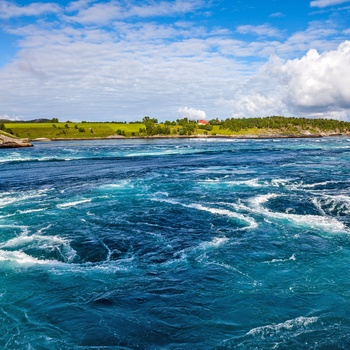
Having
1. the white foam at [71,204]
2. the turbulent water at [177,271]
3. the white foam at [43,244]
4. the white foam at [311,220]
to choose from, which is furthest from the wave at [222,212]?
the white foam at [43,244]

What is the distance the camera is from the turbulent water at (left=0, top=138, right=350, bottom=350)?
16.8 metres

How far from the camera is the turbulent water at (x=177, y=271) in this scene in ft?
55.0

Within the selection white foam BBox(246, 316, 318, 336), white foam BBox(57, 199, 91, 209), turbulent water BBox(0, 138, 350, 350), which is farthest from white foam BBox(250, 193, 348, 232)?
white foam BBox(57, 199, 91, 209)

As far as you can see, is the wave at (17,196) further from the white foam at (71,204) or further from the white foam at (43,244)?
the white foam at (43,244)

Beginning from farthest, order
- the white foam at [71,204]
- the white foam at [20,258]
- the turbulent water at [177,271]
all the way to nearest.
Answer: the white foam at [71,204] < the white foam at [20,258] < the turbulent water at [177,271]

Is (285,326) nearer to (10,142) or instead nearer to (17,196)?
(17,196)

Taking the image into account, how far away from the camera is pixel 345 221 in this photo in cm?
3247

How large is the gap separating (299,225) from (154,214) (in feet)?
45.3

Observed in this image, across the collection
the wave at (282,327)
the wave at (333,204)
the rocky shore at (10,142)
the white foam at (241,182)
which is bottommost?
the wave at (282,327)

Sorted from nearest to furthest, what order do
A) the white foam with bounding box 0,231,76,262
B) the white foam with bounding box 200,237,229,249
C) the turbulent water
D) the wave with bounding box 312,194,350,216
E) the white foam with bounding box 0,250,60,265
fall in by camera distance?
1. the turbulent water
2. the white foam with bounding box 0,250,60,265
3. the white foam with bounding box 0,231,76,262
4. the white foam with bounding box 200,237,229,249
5. the wave with bounding box 312,194,350,216

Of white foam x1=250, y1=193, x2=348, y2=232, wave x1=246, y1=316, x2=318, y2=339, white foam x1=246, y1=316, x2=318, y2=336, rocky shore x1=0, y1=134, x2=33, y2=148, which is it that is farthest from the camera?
rocky shore x1=0, y1=134, x2=33, y2=148

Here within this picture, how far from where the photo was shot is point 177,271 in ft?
75.6

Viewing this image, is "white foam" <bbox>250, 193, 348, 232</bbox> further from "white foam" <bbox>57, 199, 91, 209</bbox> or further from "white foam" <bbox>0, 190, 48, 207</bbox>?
"white foam" <bbox>0, 190, 48, 207</bbox>

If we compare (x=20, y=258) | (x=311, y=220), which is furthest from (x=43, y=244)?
(x=311, y=220)
